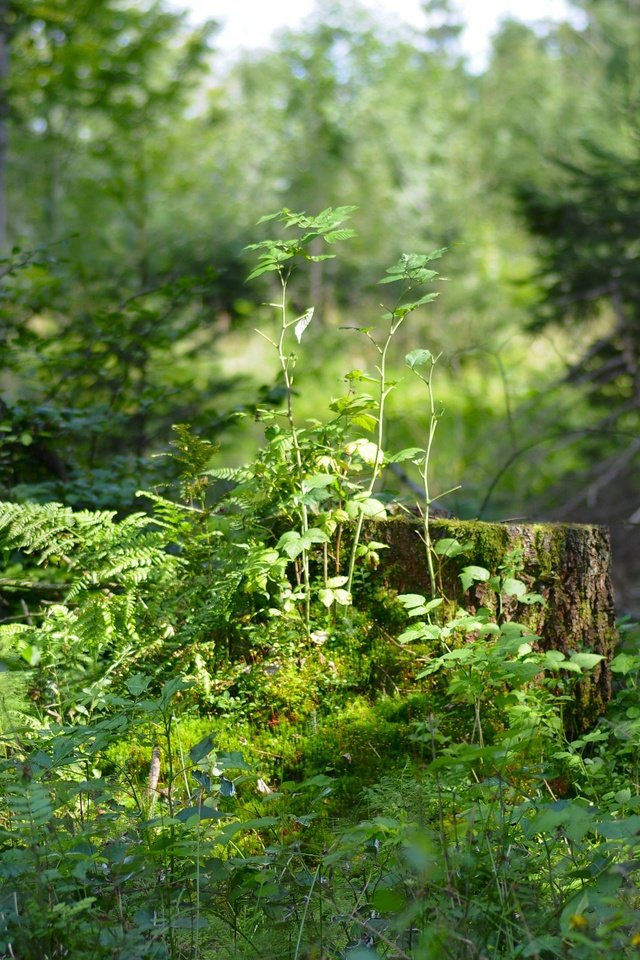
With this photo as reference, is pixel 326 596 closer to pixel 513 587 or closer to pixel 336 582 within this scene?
pixel 336 582

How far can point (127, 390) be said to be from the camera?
5.78 meters

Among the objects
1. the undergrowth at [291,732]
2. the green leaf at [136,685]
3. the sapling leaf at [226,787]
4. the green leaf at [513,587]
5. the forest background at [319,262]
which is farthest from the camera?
the forest background at [319,262]

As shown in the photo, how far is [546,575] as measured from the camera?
3.52m

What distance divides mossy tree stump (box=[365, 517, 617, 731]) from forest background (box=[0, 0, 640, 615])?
2.26 feet

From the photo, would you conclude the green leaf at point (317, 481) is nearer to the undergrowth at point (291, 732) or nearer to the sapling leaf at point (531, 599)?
the undergrowth at point (291, 732)

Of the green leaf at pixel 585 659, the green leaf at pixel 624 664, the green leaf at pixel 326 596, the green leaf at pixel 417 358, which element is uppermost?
the green leaf at pixel 417 358

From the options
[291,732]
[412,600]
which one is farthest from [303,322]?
[291,732]

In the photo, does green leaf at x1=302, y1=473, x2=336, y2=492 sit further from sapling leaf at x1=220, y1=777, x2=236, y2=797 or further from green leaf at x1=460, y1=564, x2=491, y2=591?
sapling leaf at x1=220, y1=777, x2=236, y2=797

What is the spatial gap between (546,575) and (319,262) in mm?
15082

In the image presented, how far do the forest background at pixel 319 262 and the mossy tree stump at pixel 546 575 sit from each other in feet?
2.26

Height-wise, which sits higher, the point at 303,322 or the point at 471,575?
the point at 303,322

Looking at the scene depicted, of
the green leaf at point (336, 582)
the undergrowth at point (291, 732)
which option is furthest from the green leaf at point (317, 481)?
the green leaf at point (336, 582)

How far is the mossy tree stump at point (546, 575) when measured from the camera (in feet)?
11.5

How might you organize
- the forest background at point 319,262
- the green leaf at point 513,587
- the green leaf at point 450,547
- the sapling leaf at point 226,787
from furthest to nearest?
the forest background at point 319,262 < the green leaf at point 450,547 < the green leaf at point 513,587 < the sapling leaf at point 226,787
